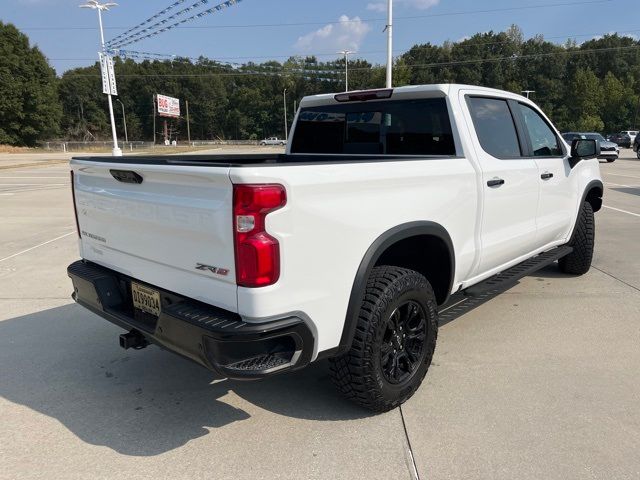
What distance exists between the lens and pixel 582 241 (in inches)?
208

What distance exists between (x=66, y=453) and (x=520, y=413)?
2.53 m

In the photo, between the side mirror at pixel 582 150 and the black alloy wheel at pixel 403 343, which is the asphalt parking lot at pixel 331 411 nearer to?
the black alloy wheel at pixel 403 343

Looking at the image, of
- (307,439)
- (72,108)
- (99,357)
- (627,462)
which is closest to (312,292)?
(307,439)

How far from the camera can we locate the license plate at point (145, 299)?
104 inches

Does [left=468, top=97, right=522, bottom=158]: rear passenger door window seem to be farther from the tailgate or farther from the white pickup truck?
the tailgate

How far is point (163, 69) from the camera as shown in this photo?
113 metres

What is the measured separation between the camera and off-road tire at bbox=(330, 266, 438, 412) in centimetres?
260

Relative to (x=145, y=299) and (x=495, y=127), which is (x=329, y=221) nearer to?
(x=145, y=299)

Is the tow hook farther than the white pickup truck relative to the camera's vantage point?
Yes

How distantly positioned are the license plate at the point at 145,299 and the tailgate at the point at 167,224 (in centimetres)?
6

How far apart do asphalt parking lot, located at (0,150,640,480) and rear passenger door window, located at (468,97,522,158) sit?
1.49 metres

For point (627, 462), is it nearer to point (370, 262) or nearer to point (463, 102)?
point (370, 262)

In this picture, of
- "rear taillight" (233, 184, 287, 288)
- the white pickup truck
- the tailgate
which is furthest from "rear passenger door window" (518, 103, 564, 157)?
the tailgate

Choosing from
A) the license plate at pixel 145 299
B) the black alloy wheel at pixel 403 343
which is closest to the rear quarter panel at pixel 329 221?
the black alloy wheel at pixel 403 343
